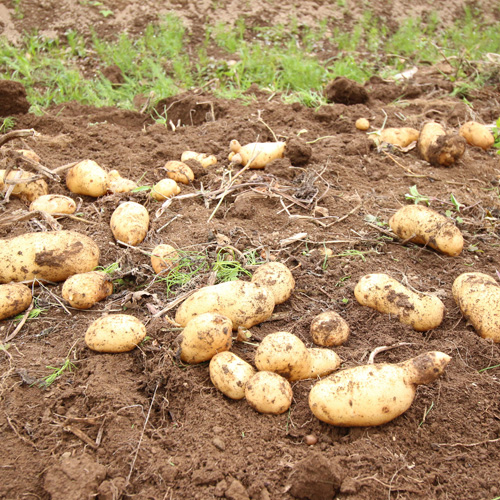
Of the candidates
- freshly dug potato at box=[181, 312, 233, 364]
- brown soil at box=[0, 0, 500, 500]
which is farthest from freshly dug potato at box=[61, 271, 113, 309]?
freshly dug potato at box=[181, 312, 233, 364]

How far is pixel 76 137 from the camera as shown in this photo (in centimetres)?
407

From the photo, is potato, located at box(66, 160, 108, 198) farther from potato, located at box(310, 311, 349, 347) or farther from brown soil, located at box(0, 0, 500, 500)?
potato, located at box(310, 311, 349, 347)

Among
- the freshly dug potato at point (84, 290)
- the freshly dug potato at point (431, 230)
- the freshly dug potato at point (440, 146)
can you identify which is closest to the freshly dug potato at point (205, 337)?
the freshly dug potato at point (84, 290)

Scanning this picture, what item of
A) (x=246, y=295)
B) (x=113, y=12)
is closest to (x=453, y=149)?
(x=246, y=295)

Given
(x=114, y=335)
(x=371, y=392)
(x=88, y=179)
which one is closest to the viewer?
(x=371, y=392)

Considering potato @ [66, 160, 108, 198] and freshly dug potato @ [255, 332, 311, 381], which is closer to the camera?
freshly dug potato @ [255, 332, 311, 381]

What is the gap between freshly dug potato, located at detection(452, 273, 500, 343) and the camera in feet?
7.36

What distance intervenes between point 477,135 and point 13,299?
3.54 m

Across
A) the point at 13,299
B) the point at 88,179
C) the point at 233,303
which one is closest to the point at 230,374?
the point at 233,303

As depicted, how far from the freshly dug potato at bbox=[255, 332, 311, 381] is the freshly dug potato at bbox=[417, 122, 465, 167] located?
238cm

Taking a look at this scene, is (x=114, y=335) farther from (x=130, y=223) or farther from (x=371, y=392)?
(x=371, y=392)

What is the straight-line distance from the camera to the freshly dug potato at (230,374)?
1.99 m

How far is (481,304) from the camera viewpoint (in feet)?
7.48

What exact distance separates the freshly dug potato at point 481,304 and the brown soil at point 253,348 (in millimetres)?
60
